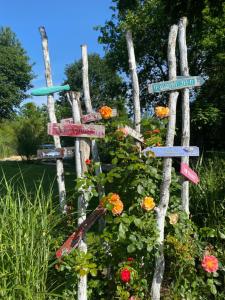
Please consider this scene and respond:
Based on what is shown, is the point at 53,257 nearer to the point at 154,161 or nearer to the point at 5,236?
the point at 5,236

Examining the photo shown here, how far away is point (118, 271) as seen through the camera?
2787 mm

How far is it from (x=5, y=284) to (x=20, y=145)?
58.7 feet

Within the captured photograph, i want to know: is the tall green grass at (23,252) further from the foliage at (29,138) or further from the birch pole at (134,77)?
the foliage at (29,138)

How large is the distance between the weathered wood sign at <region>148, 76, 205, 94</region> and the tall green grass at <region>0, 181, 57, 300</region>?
3.86 ft

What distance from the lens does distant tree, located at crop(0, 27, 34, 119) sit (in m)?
40.3

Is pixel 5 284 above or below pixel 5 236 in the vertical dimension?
below

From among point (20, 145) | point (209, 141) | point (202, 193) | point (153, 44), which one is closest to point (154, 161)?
point (202, 193)

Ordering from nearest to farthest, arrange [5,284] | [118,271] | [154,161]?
[5,284] → [118,271] → [154,161]

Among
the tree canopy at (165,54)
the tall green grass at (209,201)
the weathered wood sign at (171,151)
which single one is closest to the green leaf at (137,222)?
the weathered wood sign at (171,151)

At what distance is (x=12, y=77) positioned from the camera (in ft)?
135

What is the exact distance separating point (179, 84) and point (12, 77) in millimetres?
40188

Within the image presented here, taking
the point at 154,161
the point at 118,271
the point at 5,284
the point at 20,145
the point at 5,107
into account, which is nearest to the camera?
the point at 5,284

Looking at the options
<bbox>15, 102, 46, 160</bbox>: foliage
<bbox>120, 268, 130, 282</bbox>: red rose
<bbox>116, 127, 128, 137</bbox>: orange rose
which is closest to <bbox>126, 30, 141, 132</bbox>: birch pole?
<bbox>116, 127, 128, 137</bbox>: orange rose

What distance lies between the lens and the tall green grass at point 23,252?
2457 millimetres
